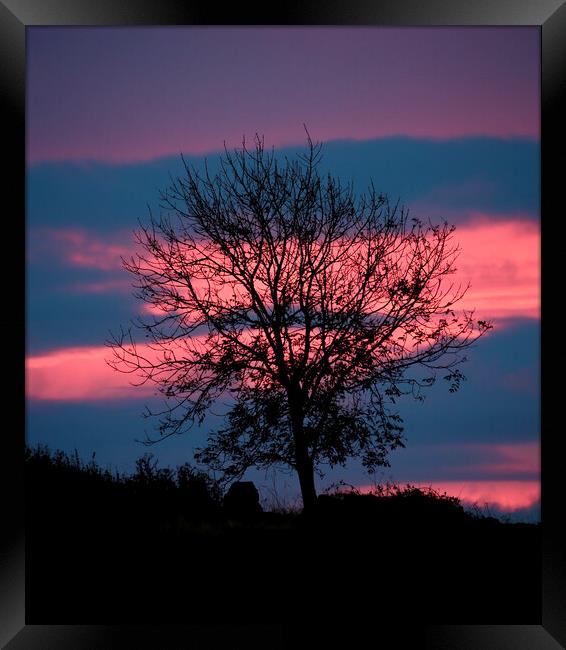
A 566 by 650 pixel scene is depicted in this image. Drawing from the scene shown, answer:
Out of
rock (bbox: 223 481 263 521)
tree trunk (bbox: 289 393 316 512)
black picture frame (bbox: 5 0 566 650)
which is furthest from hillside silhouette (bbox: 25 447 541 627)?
tree trunk (bbox: 289 393 316 512)

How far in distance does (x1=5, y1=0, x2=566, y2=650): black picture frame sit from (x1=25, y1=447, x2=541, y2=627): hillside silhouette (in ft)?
1.67

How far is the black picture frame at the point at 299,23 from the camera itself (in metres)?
4.80

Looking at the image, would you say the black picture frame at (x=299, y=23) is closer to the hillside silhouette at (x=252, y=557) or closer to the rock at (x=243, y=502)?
the hillside silhouette at (x=252, y=557)

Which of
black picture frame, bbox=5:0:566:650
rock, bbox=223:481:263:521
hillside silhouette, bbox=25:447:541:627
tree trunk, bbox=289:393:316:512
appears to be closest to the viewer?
black picture frame, bbox=5:0:566:650

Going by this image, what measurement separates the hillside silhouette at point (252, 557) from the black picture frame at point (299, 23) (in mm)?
509

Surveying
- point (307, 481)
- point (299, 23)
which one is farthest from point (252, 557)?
point (299, 23)

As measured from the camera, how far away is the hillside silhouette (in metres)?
5.86

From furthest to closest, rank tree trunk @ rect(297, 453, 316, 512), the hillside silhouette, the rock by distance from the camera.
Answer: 1. tree trunk @ rect(297, 453, 316, 512)
2. the rock
3. the hillside silhouette

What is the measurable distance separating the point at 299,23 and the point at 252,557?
4.41m

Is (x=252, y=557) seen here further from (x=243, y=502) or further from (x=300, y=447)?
(x=300, y=447)

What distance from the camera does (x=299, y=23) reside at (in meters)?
4.83

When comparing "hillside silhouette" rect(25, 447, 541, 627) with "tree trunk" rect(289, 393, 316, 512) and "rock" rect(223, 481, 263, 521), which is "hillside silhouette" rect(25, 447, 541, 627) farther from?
"tree trunk" rect(289, 393, 316, 512)

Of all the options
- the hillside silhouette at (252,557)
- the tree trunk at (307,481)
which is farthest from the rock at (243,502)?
the tree trunk at (307,481)

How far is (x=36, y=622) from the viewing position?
18.9 feet
